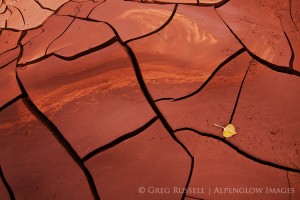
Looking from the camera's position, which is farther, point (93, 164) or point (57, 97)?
point (57, 97)

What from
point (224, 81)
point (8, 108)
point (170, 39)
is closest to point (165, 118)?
point (224, 81)

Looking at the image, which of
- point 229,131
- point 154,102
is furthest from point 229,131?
point 154,102

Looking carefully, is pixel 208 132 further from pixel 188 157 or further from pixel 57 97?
pixel 57 97

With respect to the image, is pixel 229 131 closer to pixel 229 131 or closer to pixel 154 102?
pixel 229 131
